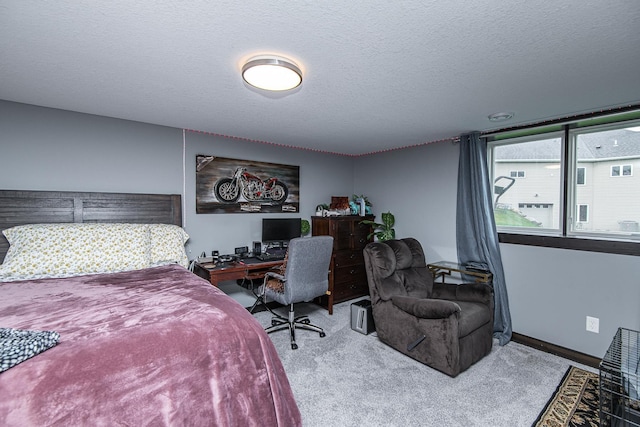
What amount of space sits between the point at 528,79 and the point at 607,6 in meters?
0.71

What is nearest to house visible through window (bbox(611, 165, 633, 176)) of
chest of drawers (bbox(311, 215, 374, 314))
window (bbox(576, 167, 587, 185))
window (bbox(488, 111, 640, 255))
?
window (bbox(488, 111, 640, 255))

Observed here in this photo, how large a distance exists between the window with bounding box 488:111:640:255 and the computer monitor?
251 centimetres

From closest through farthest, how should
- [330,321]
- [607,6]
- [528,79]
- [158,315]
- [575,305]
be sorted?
[607,6], [158,315], [528,79], [575,305], [330,321]

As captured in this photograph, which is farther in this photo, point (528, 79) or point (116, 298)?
point (528, 79)

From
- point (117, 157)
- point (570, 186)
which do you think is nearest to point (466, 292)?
point (570, 186)

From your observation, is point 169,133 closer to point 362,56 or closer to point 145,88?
point 145,88

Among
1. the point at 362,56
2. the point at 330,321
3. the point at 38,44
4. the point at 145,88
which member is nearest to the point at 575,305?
the point at 330,321

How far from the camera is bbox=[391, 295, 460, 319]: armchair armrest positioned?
2.30 m

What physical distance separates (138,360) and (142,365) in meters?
0.03

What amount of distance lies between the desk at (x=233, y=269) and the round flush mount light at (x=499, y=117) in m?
2.64

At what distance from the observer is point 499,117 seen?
8.86 feet

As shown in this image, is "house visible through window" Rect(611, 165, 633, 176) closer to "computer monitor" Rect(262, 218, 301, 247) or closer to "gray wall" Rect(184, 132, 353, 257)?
"gray wall" Rect(184, 132, 353, 257)

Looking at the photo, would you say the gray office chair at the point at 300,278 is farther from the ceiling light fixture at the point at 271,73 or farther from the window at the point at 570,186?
the window at the point at 570,186

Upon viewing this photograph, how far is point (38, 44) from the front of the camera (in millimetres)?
1530
